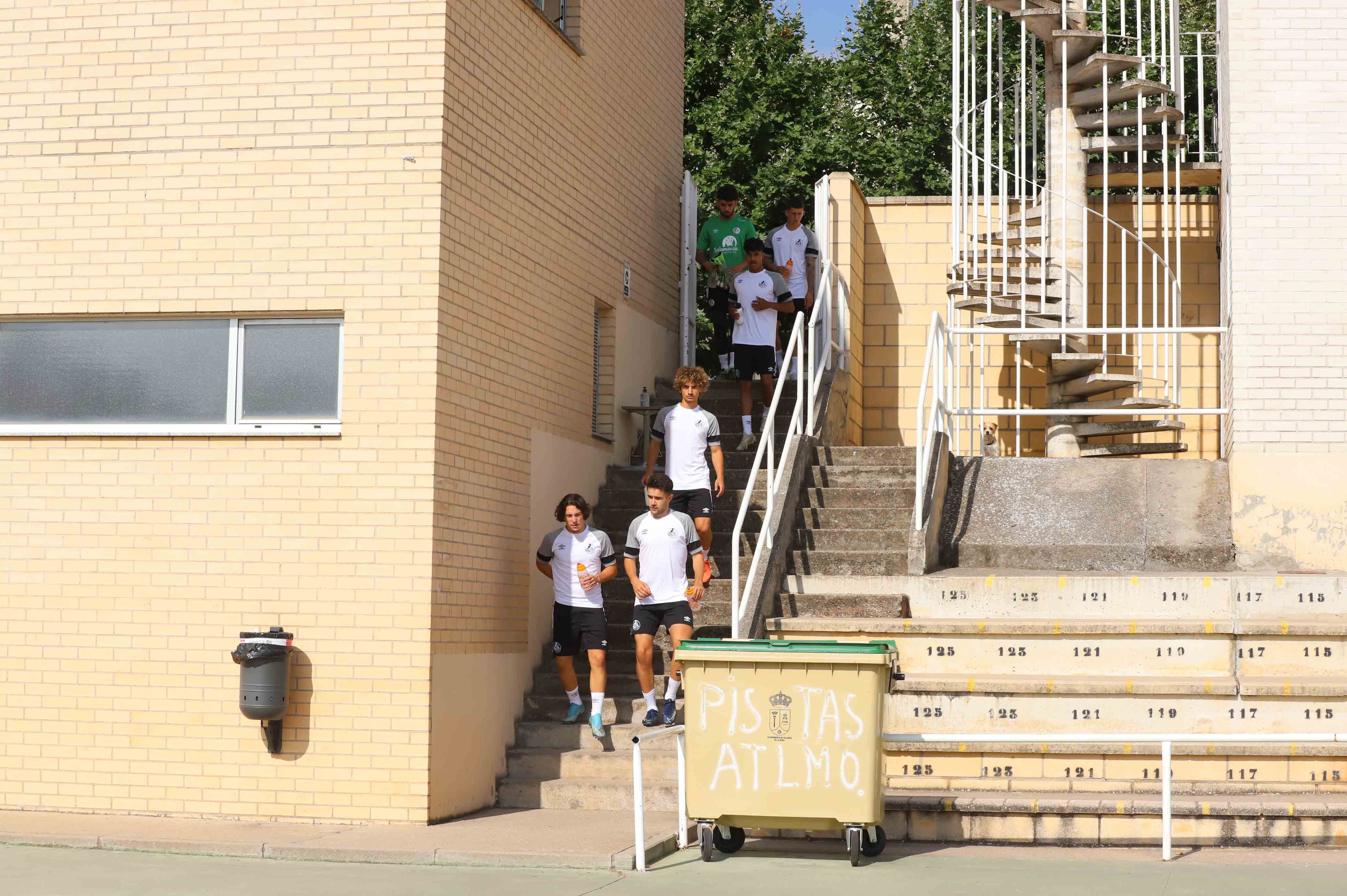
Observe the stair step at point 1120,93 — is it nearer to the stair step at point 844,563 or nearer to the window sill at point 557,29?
the window sill at point 557,29

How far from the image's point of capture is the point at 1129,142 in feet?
47.9

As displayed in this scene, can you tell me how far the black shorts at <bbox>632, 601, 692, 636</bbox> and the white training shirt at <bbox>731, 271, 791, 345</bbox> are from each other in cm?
393

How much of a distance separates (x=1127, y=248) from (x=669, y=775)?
8.18 meters

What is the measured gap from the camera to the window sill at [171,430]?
31.1 ft

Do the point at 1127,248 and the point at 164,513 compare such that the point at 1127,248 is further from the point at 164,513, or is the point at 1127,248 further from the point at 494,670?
the point at 164,513

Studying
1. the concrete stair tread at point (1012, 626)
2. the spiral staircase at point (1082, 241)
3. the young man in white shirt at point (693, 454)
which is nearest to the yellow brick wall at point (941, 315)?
the spiral staircase at point (1082, 241)

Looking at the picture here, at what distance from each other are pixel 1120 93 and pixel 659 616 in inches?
295

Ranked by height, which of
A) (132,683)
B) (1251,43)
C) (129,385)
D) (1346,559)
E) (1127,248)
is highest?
(1251,43)

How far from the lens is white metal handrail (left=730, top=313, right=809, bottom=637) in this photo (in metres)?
9.92

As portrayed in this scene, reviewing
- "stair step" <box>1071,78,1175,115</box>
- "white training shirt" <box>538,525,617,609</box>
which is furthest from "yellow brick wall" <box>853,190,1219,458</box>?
"white training shirt" <box>538,525,617,609</box>

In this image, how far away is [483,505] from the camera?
10.0m

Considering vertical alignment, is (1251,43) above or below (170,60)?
above

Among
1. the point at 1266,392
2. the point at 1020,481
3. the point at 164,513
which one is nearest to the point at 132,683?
the point at 164,513

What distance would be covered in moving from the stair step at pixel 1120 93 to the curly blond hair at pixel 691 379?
5713 mm
